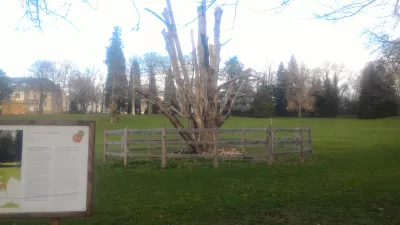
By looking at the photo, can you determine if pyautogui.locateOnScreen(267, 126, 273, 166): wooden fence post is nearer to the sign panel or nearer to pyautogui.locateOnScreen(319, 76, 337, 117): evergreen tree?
the sign panel

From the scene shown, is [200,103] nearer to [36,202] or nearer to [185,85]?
[185,85]

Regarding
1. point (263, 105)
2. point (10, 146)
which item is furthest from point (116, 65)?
point (10, 146)

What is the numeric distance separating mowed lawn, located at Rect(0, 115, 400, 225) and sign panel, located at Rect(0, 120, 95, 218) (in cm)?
175

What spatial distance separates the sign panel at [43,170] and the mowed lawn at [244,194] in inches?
69.1

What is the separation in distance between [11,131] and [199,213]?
358cm

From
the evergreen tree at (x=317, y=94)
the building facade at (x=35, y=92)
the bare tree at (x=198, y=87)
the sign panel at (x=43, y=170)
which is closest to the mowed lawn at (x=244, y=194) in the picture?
the sign panel at (x=43, y=170)

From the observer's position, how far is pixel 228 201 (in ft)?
27.7

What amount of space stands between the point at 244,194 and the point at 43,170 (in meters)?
5.11

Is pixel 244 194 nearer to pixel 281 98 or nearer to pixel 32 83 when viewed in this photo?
pixel 32 83

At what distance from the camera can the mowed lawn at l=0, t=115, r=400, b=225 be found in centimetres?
712

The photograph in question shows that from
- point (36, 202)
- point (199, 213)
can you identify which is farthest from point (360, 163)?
point (36, 202)

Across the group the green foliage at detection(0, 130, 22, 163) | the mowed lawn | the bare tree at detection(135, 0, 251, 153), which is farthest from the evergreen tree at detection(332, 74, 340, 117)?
the green foliage at detection(0, 130, 22, 163)

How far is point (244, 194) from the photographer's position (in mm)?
9227

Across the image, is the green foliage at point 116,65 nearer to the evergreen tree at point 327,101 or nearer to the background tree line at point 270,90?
the background tree line at point 270,90
